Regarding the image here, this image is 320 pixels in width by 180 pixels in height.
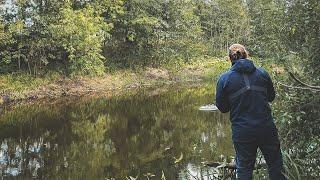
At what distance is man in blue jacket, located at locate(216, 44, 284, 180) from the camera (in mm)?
5840

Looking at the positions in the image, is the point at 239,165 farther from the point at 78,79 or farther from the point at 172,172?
the point at 78,79

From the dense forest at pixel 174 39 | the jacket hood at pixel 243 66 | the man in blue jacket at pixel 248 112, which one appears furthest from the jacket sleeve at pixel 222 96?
the dense forest at pixel 174 39

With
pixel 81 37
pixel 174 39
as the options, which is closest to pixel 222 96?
pixel 81 37

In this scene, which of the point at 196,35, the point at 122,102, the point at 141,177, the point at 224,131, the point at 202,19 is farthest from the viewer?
the point at 202,19

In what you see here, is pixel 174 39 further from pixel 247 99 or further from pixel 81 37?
pixel 247 99

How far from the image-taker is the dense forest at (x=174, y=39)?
21.2 ft

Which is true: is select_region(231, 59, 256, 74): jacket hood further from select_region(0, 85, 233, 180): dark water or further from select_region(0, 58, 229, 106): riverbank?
select_region(0, 58, 229, 106): riverbank

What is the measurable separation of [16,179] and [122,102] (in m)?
14.6

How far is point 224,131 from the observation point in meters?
16.2

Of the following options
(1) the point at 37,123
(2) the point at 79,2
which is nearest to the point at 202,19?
(2) the point at 79,2

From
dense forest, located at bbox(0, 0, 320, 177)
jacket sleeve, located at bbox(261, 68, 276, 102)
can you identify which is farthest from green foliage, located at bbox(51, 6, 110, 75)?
jacket sleeve, located at bbox(261, 68, 276, 102)

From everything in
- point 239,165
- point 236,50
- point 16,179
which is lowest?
point 16,179

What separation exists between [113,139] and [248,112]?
11258 mm

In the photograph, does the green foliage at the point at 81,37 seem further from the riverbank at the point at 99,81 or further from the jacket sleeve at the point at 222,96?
the jacket sleeve at the point at 222,96
